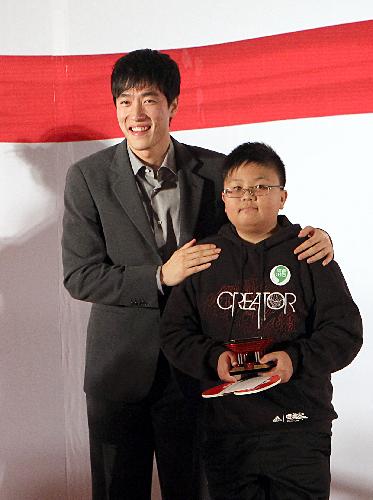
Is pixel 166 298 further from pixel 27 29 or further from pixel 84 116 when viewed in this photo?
pixel 27 29

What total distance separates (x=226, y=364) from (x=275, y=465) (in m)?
0.24

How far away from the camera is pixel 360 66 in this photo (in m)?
2.00

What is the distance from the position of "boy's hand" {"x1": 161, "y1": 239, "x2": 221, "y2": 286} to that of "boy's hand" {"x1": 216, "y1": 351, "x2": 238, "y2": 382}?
0.67 ft

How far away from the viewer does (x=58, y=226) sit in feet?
7.71

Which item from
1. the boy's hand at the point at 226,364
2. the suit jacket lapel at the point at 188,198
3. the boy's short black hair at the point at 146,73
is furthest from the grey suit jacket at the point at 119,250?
the boy's hand at the point at 226,364

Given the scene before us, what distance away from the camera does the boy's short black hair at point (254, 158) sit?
1.82 m

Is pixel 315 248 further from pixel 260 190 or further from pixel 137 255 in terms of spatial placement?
pixel 137 255

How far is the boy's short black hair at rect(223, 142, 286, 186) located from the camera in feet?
5.98

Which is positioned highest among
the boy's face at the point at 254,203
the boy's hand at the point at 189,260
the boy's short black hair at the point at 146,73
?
the boy's short black hair at the point at 146,73

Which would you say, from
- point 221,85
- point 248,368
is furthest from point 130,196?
point 248,368

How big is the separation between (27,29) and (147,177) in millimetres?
644

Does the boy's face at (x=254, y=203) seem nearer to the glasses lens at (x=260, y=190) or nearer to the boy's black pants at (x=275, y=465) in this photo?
the glasses lens at (x=260, y=190)

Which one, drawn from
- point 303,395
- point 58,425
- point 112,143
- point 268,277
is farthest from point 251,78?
point 58,425

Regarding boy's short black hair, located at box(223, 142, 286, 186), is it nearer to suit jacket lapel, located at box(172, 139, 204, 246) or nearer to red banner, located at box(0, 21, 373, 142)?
suit jacket lapel, located at box(172, 139, 204, 246)
